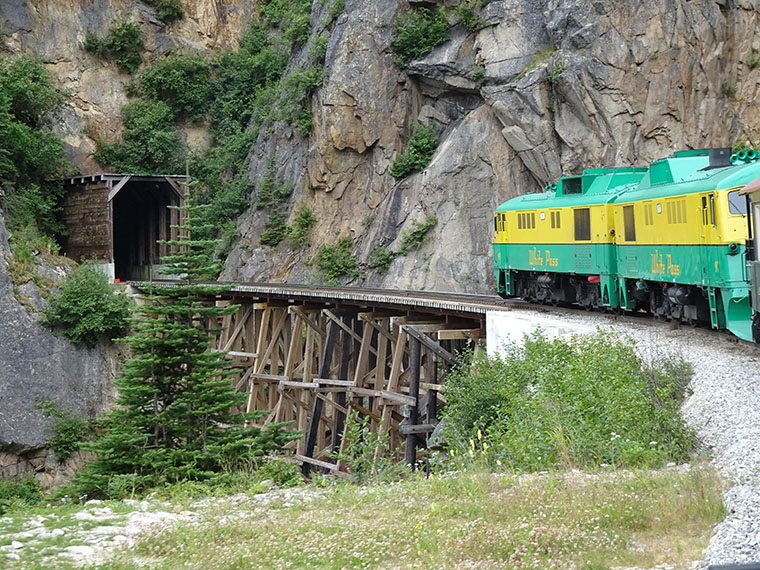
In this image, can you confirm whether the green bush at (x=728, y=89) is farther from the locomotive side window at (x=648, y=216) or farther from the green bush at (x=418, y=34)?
the locomotive side window at (x=648, y=216)

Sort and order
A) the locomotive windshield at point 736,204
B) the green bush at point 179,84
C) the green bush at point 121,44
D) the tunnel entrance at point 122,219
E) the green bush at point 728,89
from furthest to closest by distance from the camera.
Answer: the green bush at point 179,84
the green bush at point 121,44
the tunnel entrance at point 122,219
the green bush at point 728,89
the locomotive windshield at point 736,204

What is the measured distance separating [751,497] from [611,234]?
13.0 m

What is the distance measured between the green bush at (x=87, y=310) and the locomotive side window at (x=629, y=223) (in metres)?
20.4

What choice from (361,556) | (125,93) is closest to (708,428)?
(361,556)

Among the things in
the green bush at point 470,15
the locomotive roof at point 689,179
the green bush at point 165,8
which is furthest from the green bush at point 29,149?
the locomotive roof at point 689,179

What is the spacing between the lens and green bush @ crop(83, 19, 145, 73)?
48.2 m

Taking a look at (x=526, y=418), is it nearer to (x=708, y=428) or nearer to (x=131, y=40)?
(x=708, y=428)

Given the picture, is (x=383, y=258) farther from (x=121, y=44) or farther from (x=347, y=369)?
(x=121, y=44)

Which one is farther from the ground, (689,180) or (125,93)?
(125,93)

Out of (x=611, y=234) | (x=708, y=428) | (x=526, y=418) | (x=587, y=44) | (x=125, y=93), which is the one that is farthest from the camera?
(x=125, y=93)

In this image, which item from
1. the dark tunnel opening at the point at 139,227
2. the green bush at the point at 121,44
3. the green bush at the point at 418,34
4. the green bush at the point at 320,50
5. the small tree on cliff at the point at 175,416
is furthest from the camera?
the green bush at the point at 121,44

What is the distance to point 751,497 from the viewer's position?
6.78m

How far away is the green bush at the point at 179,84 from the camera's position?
48969mm

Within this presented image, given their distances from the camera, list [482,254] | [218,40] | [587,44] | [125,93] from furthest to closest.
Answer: [218,40] < [125,93] < [482,254] < [587,44]
